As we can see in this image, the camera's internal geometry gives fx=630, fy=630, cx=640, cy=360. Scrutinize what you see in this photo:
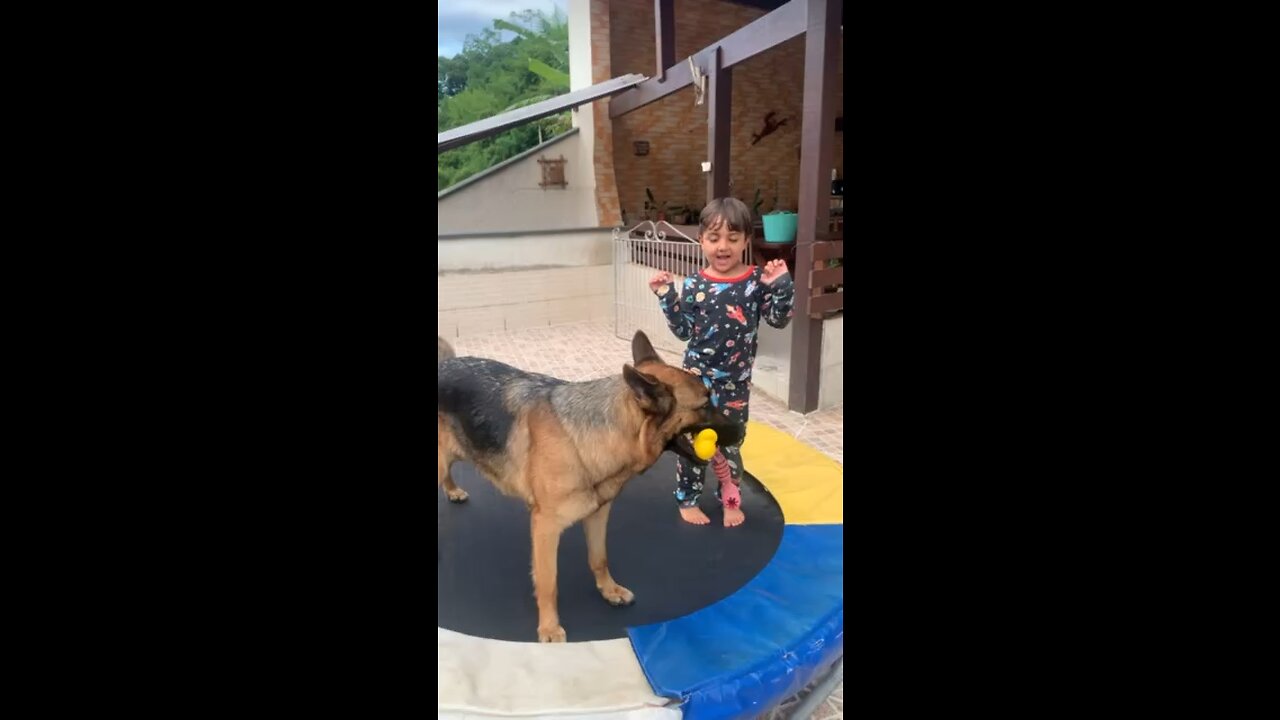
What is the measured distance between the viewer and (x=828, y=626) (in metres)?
1.71

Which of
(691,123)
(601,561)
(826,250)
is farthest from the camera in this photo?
(691,123)

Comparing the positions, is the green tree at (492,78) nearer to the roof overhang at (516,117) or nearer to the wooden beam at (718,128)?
the roof overhang at (516,117)

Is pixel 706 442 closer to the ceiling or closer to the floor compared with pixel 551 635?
closer to the ceiling

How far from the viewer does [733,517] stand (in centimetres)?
223

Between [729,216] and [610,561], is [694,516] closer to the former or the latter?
[610,561]

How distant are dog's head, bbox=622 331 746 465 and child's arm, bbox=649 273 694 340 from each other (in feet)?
1.22

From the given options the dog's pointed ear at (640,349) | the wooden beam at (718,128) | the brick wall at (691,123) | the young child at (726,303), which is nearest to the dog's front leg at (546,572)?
the dog's pointed ear at (640,349)

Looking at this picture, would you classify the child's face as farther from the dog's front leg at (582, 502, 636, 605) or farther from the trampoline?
the trampoline

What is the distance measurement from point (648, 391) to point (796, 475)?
Answer: 4.37 ft

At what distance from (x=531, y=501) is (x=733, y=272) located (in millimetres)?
888

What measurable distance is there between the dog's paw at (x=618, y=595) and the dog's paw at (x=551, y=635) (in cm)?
19

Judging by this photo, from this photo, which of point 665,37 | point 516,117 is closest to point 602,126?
point 665,37

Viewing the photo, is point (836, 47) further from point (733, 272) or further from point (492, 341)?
point (492, 341)

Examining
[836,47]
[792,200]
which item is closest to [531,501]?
[836,47]
